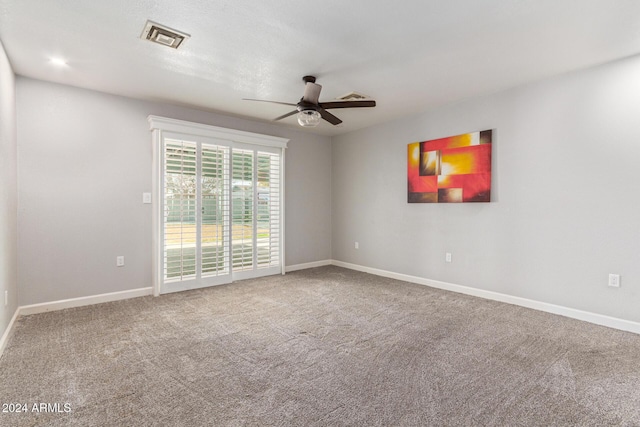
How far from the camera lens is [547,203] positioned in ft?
11.4

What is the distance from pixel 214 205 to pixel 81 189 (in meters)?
1.56

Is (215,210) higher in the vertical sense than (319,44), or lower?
lower

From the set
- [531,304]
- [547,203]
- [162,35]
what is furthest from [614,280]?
[162,35]

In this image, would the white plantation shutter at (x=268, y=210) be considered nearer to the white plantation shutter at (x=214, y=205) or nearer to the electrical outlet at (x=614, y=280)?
the white plantation shutter at (x=214, y=205)

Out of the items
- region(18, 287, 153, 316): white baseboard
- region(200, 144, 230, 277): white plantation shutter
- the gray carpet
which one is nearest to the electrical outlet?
the gray carpet

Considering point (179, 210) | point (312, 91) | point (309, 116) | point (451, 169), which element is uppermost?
point (312, 91)

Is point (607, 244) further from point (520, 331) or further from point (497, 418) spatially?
point (497, 418)

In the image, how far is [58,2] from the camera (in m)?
2.16

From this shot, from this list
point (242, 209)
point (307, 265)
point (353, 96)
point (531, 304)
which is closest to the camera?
point (531, 304)

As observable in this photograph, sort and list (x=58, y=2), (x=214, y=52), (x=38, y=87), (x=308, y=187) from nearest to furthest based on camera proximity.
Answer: (x=58, y=2) → (x=214, y=52) → (x=38, y=87) → (x=308, y=187)

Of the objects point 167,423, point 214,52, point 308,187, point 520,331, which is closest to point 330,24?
point 214,52

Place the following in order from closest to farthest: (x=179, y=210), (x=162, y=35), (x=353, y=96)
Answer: (x=162, y=35)
(x=353, y=96)
(x=179, y=210)

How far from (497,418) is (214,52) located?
11.3 feet

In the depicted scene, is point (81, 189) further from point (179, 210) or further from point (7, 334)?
point (7, 334)
